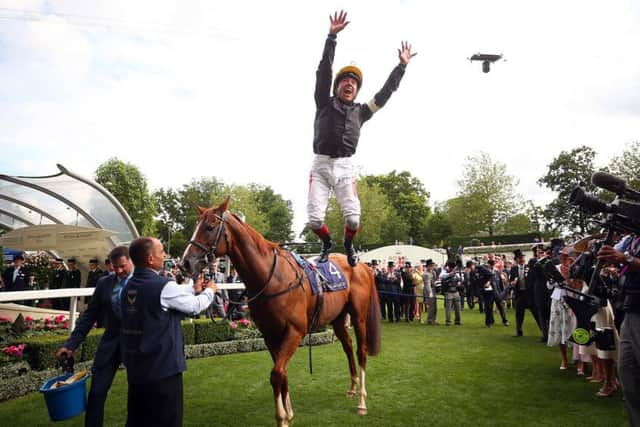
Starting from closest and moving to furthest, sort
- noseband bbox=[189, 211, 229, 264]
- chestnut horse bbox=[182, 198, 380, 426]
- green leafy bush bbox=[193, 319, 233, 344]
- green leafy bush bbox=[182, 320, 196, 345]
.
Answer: noseband bbox=[189, 211, 229, 264], chestnut horse bbox=[182, 198, 380, 426], green leafy bush bbox=[182, 320, 196, 345], green leafy bush bbox=[193, 319, 233, 344]

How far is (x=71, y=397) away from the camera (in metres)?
4.00

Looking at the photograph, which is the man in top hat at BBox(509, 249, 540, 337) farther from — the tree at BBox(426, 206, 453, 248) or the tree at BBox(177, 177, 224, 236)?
the tree at BBox(177, 177, 224, 236)

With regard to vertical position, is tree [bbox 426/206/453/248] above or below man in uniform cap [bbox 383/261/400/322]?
above

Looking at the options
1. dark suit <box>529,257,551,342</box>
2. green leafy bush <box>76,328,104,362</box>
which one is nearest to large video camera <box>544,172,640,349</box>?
dark suit <box>529,257,551,342</box>

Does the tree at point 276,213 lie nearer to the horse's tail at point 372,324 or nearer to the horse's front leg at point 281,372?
the horse's tail at point 372,324

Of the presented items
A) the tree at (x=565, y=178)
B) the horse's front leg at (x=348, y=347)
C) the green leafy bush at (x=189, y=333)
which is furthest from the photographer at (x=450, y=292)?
the tree at (x=565, y=178)

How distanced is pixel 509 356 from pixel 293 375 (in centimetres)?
462

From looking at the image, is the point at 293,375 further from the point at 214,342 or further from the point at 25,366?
the point at 25,366

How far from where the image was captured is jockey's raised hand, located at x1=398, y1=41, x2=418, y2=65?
17.5 feet

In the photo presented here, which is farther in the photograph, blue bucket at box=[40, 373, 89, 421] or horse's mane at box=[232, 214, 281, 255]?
horse's mane at box=[232, 214, 281, 255]

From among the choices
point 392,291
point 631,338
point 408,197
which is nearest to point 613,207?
point 631,338

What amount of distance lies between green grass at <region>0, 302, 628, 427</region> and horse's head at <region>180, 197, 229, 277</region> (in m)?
2.45

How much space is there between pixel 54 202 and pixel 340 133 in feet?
55.3

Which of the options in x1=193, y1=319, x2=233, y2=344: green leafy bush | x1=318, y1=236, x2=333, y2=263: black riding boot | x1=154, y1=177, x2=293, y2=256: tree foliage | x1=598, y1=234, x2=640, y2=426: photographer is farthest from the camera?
x1=154, y1=177, x2=293, y2=256: tree foliage
